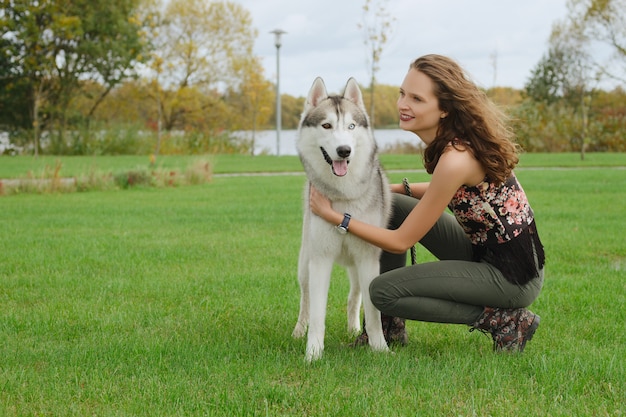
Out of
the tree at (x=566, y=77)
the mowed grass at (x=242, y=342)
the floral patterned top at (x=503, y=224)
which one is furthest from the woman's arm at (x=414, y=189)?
the tree at (x=566, y=77)

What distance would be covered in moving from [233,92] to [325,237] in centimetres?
3273

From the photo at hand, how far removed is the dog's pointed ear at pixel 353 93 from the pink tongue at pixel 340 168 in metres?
0.45

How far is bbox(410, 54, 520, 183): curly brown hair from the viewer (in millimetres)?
3361

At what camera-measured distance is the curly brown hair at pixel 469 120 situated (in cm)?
336

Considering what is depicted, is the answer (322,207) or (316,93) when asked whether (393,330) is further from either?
(316,93)

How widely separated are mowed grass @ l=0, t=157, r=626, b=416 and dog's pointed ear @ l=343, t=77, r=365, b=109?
4.65 feet

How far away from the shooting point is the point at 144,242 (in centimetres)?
736

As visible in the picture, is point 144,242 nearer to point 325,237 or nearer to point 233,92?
point 325,237

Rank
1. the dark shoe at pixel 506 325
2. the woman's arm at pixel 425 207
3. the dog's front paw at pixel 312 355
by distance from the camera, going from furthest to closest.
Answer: the dark shoe at pixel 506 325, the dog's front paw at pixel 312 355, the woman's arm at pixel 425 207

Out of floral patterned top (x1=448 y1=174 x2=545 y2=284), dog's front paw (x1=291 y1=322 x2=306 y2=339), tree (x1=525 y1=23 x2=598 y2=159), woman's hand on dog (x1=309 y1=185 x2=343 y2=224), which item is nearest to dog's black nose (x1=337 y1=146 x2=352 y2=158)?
woman's hand on dog (x1=309 y1=185 x2=343 y2=224)

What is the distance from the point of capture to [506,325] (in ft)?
12.0

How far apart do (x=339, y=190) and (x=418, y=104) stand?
630 mm

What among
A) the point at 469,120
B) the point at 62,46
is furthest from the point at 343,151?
the point at 62,46

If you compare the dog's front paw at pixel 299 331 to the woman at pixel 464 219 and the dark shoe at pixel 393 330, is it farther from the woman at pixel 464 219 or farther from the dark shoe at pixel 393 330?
the woman at pixel 464 219
